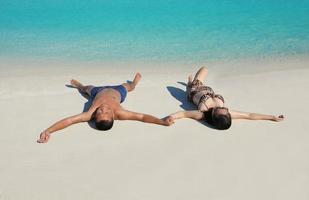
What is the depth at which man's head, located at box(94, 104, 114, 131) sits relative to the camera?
5.54 metres

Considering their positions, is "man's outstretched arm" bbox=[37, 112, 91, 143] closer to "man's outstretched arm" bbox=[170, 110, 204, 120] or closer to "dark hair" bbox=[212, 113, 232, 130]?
"man's outstretched arm" bbox=[170, 110, 204, 120]

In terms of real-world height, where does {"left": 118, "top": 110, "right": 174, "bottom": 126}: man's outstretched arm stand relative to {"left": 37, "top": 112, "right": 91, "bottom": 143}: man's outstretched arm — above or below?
above

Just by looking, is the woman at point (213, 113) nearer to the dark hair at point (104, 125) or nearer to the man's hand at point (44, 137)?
the dark hair at point (104, 125)

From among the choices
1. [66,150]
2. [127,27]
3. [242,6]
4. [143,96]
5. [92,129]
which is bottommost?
[66,150]

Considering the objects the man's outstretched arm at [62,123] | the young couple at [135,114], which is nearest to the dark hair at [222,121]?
the young couple at [135,114]

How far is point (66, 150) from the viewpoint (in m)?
5.09

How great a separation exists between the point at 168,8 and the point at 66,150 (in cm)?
1261

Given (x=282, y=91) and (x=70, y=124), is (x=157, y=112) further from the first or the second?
(x=282, y=91)

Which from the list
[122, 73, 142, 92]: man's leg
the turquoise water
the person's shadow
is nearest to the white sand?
the person's shadow

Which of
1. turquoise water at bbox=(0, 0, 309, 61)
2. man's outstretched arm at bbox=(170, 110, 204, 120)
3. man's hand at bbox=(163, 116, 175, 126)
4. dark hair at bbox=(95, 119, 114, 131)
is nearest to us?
dark hair at bbox=(95, 119, 114, 131)

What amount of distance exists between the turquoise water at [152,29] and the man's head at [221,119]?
4.21 meters

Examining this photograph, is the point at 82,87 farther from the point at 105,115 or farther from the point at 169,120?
the point at 169,120

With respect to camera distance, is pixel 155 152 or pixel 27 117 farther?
pixel 27 117

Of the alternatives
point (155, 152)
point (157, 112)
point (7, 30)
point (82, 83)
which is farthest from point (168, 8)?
point (155, 152)
